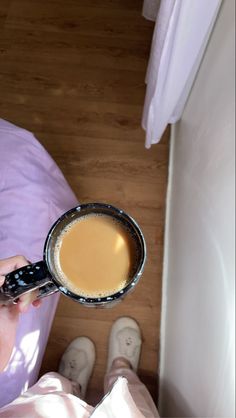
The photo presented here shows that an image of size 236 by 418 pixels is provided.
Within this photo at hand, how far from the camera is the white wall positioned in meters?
0.81

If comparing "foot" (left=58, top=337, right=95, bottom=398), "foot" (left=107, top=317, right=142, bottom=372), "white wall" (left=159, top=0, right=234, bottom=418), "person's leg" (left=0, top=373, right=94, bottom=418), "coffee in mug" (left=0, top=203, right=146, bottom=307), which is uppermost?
"coffee in mug" (left=0, top=203, right=146, bottom=307)

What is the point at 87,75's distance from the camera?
1692mm

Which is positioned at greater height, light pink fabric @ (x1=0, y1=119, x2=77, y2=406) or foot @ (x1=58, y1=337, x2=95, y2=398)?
light pink fabric @ (x1=0, y1=119, x2=77, y2=406)

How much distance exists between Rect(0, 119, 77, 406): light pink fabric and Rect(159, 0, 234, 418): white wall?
363 millimetres

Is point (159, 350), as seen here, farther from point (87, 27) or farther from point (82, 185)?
point (87, 27)

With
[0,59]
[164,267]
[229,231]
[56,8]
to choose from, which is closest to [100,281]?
[229,231]

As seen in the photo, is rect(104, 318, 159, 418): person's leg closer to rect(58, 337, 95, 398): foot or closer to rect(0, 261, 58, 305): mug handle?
rect(58, 337, 95, 398): foot

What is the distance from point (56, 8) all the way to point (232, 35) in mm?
1103

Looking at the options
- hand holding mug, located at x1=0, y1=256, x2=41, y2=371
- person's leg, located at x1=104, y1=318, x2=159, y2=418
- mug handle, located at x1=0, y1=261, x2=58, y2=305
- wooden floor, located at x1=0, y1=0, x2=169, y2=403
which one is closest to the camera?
mug handle, located at x1=0, y1=261, x2=58, y2=305

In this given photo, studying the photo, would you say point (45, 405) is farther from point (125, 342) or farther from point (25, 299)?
point (125, 342)

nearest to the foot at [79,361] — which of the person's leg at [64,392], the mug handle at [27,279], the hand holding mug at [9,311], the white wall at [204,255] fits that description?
the person's leg at [64,392]

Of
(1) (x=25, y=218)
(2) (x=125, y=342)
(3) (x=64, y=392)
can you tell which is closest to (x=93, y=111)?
(1) (x=25, y=218)

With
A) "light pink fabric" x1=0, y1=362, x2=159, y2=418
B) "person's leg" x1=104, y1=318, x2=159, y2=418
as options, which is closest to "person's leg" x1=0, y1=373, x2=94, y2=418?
"light pink fabric" x1=0, y1=362, x2=159, y2=418

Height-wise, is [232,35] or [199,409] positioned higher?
[232,35]
